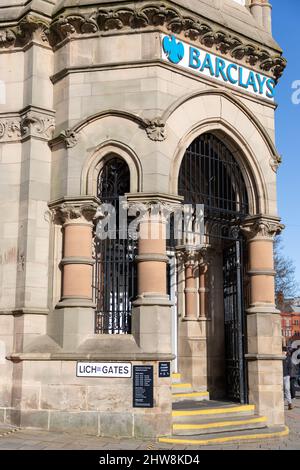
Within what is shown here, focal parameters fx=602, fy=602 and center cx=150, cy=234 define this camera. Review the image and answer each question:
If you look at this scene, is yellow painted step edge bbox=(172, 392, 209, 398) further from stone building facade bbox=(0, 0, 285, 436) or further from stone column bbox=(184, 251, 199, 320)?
stone column bbox=(184, 251, 199, 320)

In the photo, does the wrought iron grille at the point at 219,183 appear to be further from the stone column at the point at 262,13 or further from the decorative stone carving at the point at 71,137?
the stone column at the point at 262,13

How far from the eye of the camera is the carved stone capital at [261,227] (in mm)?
12109

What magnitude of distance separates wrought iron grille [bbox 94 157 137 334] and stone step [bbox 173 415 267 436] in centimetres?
196

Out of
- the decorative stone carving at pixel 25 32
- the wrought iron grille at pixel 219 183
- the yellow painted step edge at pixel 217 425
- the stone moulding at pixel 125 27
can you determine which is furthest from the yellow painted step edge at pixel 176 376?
the decorative stone carving at pixel 25 32

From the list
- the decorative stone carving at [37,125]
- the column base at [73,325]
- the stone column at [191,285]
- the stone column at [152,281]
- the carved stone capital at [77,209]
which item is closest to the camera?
the stone column at [152,281]

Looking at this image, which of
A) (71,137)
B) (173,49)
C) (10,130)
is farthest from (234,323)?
(10,130)

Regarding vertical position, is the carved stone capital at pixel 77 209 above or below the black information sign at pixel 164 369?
above

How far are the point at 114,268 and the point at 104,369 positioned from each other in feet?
6.34

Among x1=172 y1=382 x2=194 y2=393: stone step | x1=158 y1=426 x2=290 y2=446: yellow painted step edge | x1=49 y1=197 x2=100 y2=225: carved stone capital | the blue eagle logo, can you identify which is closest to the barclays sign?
the blue eagle logo

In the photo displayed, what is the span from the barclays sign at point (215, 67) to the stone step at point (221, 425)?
6.49 metres
